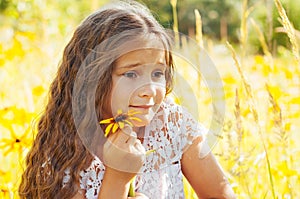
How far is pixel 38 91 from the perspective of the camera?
2.05 metres

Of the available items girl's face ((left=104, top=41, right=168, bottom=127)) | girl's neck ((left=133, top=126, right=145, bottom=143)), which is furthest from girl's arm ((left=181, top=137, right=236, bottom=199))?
girl's face ((left=104, top=41, right=168, bottom=127))

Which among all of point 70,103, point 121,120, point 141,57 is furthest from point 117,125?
point 70,103

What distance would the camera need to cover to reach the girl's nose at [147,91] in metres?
1.16

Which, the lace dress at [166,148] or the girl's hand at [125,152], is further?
the lace dress at [166,148]

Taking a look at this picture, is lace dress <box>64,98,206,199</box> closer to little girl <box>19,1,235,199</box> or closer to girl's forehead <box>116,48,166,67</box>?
little girl <box>19,1,235,199</box>

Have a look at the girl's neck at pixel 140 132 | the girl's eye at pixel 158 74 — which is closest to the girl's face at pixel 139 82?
the girl's eye at pixel 158 74

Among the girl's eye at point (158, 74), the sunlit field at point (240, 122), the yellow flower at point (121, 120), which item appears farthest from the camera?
the sunlit field at point (240, 122)

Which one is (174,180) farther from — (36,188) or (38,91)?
(38,91)

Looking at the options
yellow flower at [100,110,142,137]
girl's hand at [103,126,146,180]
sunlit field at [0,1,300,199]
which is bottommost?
sunlit field at [0,1,300,199]

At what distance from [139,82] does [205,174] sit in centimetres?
A: 33

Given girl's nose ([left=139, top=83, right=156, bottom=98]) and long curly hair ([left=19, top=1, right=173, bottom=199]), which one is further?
long curly hair ([left=19, top=1, right=173, bottom=199])

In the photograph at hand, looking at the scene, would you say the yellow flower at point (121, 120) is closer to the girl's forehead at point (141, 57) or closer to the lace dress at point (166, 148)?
the girl's forehead at point (141, 57)

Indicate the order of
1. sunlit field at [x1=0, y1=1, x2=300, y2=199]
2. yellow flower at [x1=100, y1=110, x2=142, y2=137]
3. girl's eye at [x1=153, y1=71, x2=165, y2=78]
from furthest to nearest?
sunlit field at [x1=0, y1=1, x2=300, y2=199], girl's eye at [x1=153, y1=71, x2=165, y2=78], yellow flower at [x1=100, y1=110, x2=142, y2=137]

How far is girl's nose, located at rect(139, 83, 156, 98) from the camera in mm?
1156
